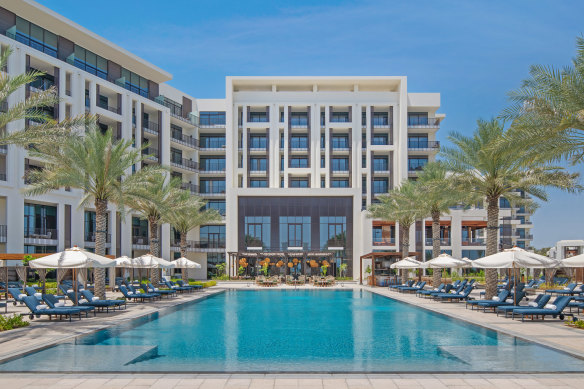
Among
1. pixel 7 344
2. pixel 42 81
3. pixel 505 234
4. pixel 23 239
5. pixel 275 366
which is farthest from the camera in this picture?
pixel 505 234

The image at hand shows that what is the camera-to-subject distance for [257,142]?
64062 mm

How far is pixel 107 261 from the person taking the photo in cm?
→ 2173

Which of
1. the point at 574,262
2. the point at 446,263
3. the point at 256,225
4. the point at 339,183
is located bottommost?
the point at 446,263

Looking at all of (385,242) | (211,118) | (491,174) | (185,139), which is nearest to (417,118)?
(385,242)

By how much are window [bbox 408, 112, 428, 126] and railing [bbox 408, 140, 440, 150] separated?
2.16 m

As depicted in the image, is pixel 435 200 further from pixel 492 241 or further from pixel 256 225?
pixel 256 225

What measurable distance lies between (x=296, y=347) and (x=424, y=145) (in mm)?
52716

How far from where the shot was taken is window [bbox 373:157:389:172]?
6284 cm

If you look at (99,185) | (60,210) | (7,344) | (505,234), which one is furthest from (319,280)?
(505,234)

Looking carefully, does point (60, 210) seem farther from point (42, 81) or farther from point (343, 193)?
point (343, 193)

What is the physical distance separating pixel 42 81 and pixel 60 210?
9.90 meters

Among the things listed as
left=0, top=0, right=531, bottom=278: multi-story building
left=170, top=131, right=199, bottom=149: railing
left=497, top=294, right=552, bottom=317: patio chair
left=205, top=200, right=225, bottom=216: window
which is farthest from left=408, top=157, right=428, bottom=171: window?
left=497, top=294, right=552, bottom=317: patio chair

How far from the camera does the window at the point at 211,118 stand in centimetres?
6544
